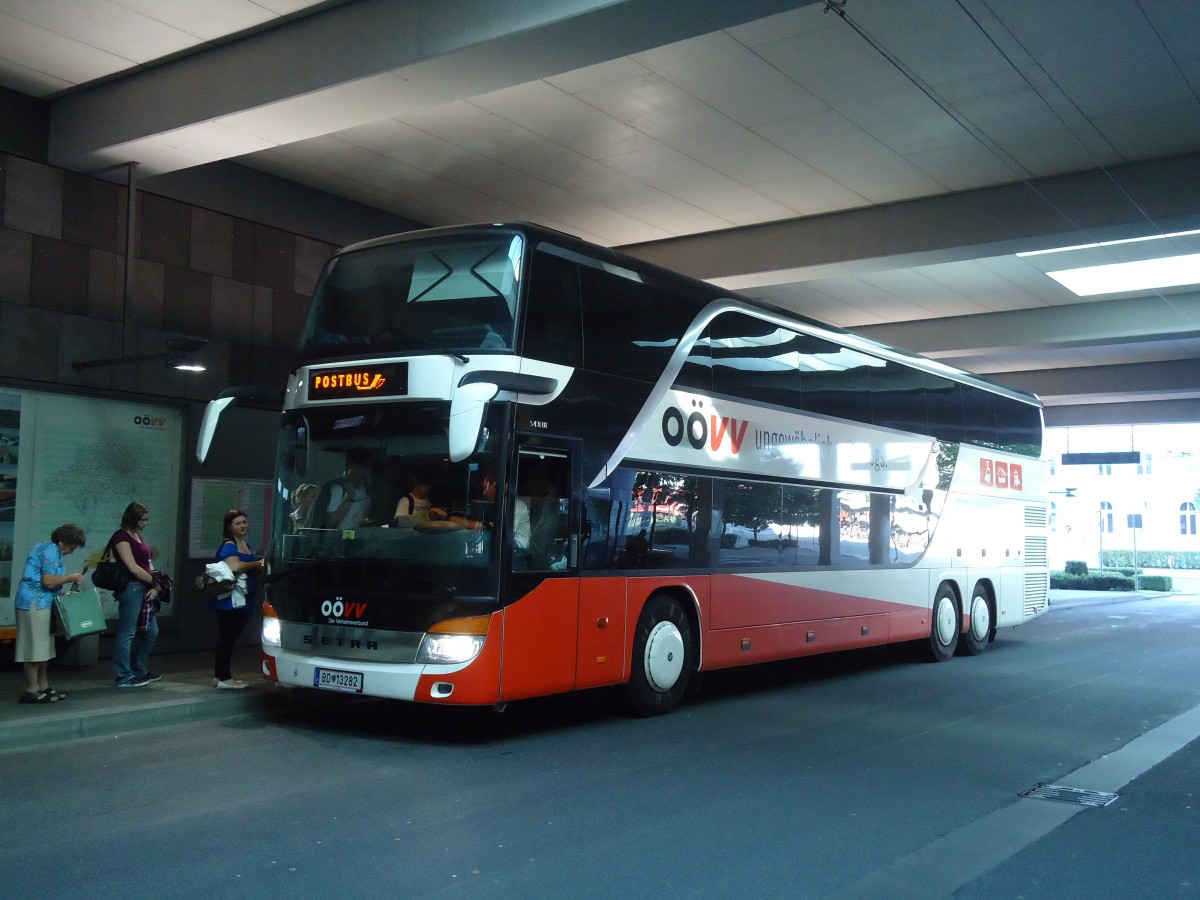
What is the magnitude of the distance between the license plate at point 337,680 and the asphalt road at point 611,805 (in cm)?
44

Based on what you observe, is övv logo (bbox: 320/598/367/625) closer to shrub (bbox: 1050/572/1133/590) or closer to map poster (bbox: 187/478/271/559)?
map poster (bbox: 187/478/271/559)

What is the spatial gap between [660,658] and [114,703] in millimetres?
4860

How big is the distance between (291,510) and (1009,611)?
44.1ft

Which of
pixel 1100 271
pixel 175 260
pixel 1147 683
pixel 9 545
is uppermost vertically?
pixel 1100 271

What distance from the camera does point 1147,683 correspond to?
45.5ft

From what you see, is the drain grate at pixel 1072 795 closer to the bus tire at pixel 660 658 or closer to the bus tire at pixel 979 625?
the bus tire at pixel 660 658

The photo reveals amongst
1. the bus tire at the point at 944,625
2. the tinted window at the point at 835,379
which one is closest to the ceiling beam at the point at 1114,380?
the bus tire at the point at 944,625

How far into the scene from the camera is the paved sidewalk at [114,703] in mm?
8781

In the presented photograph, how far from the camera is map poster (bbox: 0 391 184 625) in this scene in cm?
1202

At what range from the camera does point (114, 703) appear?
31.9 feet

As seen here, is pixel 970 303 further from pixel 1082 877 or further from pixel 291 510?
pixel 1082 877

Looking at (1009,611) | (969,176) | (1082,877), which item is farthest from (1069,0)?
(1009,611)

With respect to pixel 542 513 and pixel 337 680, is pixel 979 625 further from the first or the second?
pixel 337 680

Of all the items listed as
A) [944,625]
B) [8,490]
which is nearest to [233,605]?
[8,490]
